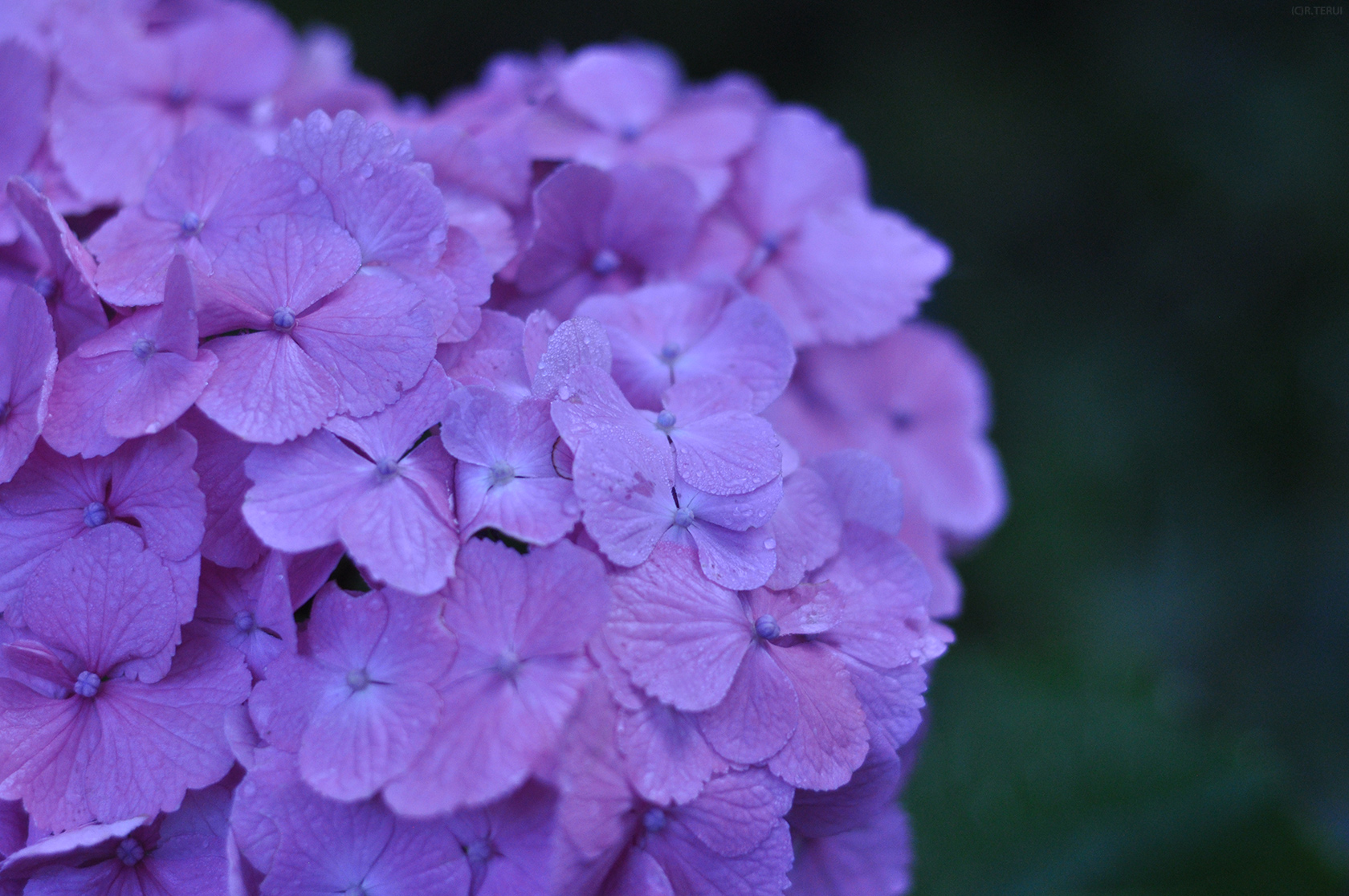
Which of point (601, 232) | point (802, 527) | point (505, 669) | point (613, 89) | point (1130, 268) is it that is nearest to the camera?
point (505, 669)

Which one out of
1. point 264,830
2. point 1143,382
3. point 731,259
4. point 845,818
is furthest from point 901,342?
point 1143,382

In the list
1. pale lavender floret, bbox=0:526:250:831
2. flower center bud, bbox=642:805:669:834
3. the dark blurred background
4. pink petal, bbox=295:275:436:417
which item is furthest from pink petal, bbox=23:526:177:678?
the dark blurred background

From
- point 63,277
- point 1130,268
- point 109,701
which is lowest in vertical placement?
point 1130,268

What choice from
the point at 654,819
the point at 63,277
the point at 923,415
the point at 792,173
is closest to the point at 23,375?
the point at 63,277

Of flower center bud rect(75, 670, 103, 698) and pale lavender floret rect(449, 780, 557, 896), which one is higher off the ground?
pale lavender floret rect(449, 780, 557, 896)

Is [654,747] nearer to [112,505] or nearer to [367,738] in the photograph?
[367,738]

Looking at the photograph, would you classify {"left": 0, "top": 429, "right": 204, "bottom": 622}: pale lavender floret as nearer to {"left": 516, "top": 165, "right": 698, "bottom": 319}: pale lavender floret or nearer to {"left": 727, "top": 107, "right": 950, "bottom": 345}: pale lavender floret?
{"left": 516, "top": 165, "right": 698, "bottom": 319}: pale lavender floret
